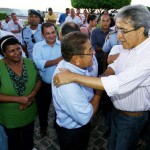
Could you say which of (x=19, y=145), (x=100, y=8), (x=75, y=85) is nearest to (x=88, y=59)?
(x=75, y=85)

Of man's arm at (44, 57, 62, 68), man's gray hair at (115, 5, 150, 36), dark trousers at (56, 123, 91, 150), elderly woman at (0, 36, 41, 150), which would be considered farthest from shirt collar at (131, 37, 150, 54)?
man's arm at (44, 57, 62, 68)

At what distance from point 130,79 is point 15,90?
151cm

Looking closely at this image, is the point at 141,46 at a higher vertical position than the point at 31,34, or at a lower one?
higher

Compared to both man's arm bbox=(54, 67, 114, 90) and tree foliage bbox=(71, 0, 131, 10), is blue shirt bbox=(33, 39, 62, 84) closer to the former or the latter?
man's arm bbox=(54, 67, 114, 90)

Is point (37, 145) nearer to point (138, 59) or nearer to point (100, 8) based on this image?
point (138, 59)

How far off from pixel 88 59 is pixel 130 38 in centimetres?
46

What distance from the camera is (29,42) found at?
16.8 ft

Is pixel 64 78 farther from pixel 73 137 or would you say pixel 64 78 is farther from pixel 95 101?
pixel 73 137

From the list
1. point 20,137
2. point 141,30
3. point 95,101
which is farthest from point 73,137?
point 141,30

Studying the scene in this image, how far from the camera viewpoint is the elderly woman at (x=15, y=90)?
2.63m

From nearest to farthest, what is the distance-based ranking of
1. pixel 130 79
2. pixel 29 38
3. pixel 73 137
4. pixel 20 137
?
1. pixel 130 79
2. pixel 73 137
3. pixel 20 137
4. pixel 29 38

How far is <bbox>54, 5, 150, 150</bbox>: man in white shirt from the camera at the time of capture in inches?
74.6

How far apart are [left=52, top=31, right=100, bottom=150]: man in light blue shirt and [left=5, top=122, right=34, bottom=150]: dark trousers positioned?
0.87 meters

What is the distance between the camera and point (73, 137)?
2311mm
